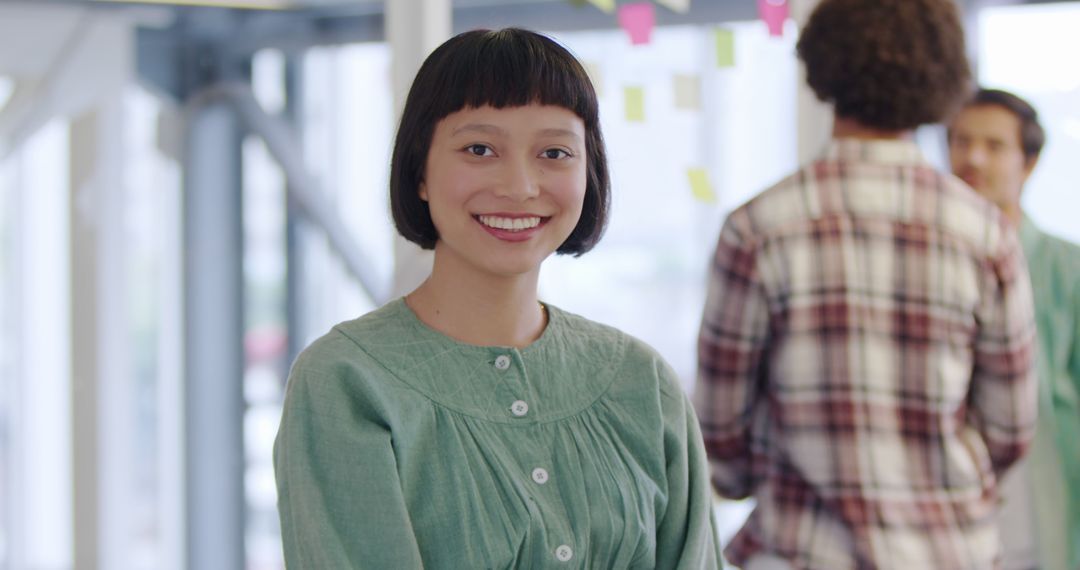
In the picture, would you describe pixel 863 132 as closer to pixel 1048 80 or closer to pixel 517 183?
pixel 517 183

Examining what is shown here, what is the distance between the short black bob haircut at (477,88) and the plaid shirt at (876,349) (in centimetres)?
51

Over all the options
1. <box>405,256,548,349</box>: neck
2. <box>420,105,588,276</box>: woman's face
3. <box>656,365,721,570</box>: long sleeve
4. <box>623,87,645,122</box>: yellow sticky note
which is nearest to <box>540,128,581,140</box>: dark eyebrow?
<box>420,105,588,276</box>: woman's face

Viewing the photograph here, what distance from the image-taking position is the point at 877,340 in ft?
4.88

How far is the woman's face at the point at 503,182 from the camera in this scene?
3.30 feet

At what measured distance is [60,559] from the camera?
2.56 meters

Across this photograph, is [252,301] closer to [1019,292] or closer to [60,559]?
[60,559]

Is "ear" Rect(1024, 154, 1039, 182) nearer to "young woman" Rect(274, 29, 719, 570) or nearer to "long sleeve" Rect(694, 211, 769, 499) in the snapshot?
"long sleeve" Rect(694, 211, 769, 499)

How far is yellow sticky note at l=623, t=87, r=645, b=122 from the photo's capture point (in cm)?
228

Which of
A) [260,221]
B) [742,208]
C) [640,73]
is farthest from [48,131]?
[742,208]

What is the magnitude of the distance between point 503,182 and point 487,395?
182mm

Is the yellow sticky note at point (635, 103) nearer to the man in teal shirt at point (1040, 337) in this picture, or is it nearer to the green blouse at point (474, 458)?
the man in teal shirt at point (1040, 337)

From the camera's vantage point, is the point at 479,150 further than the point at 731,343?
No

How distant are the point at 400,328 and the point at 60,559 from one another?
6.07 ft

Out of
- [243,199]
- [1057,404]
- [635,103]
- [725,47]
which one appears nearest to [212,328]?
[243,199]
